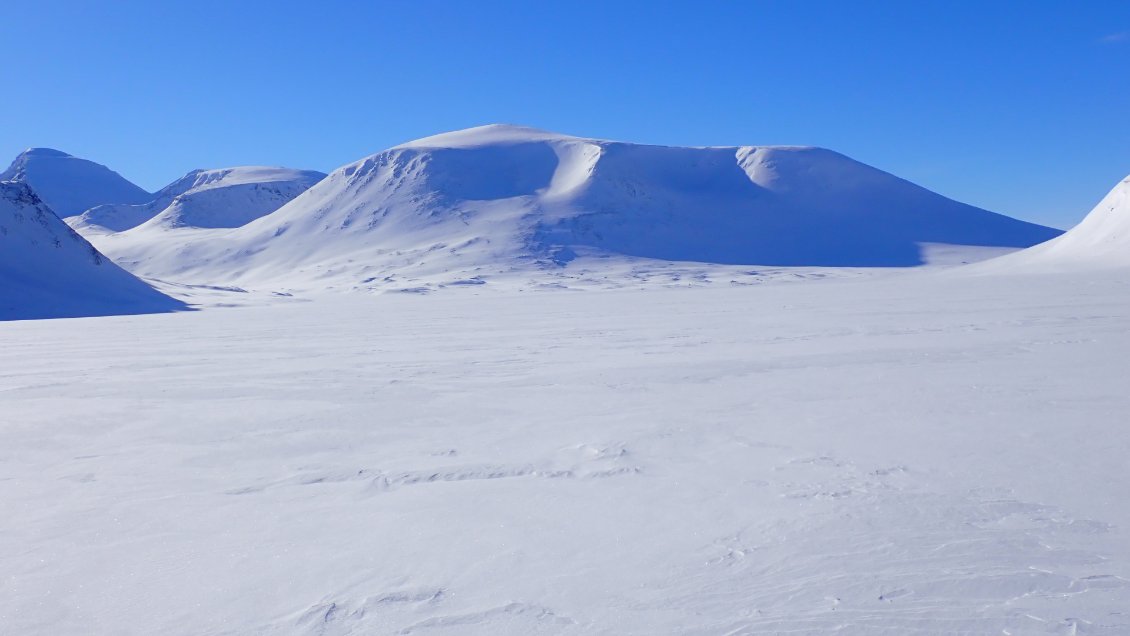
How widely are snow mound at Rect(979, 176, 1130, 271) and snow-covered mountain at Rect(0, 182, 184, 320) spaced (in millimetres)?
50690

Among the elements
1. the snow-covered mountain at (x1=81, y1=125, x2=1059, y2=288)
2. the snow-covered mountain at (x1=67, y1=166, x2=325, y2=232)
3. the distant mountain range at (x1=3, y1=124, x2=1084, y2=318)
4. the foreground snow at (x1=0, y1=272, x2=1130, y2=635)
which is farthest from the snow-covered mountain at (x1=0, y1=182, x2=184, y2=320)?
the snow-covered mountain at (x1=67, y1=166, x2=325, y2=232)

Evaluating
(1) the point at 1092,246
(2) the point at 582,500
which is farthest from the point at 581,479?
(1) the point at 1092,246

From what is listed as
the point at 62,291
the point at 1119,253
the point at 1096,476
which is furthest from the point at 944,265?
the point at 1096,476

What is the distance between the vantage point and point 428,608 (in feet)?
12.2

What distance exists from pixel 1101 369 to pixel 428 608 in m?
8.98

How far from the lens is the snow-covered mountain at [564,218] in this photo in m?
85.9

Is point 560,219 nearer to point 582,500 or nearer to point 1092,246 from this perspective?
point 1092,246

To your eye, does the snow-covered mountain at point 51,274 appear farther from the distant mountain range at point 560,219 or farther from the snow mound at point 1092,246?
the snow mound at point 1092,246

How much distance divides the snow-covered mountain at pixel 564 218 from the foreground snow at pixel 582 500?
67029 mm

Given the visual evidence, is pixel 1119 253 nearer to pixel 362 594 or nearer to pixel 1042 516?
pixel 1042 516

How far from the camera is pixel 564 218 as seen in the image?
9419 cm

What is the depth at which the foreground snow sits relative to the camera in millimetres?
3703

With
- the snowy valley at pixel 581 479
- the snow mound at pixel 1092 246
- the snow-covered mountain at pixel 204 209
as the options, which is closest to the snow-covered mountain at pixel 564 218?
the snow-covered mountain at pixel 204 209

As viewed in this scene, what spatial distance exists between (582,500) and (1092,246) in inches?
2172
